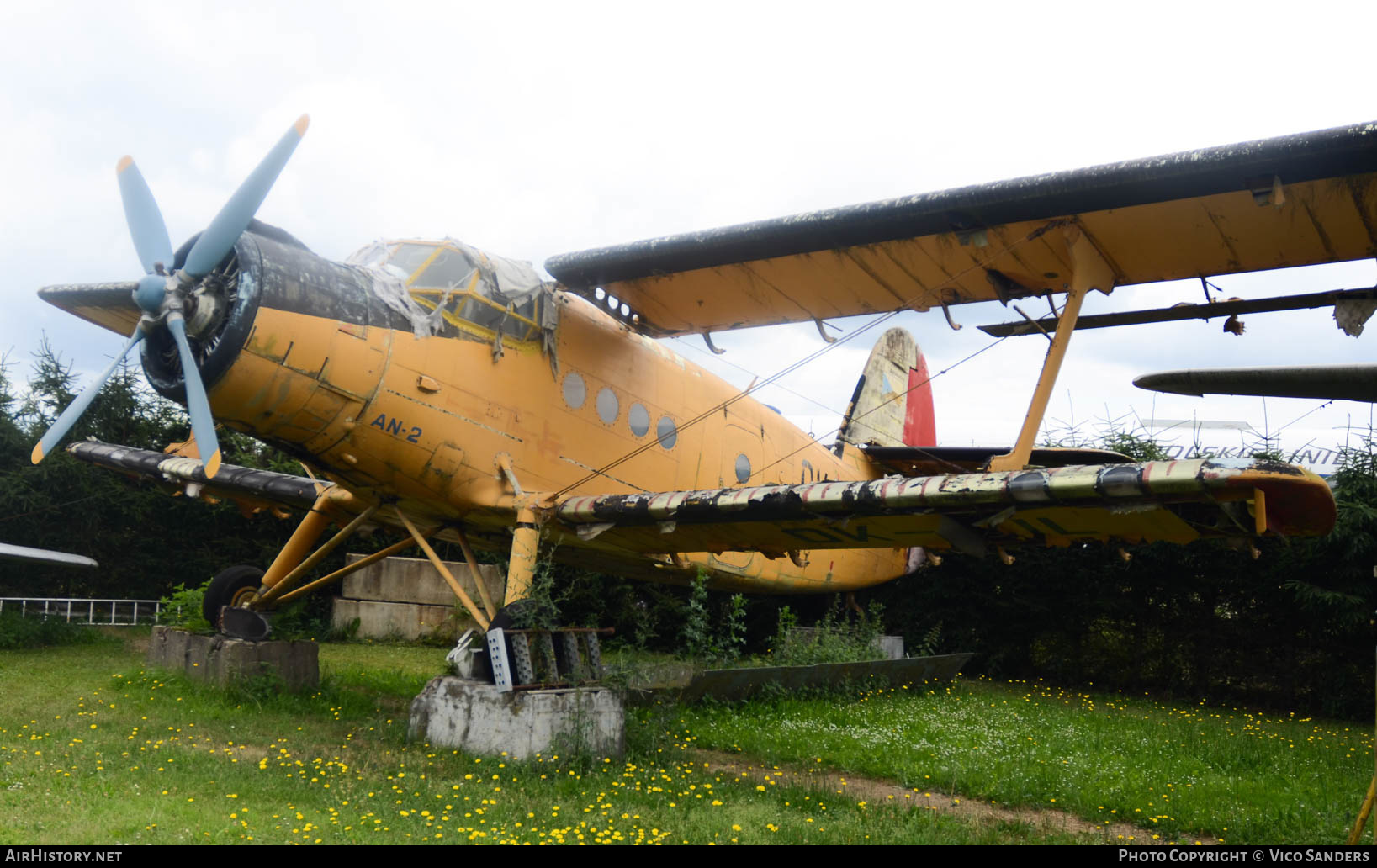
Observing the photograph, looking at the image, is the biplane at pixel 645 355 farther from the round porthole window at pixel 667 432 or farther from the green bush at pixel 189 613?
the green bush at pixel 189 613

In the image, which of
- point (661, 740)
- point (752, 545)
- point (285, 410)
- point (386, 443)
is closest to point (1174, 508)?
point (752, 545)

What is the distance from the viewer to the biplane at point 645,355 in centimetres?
664

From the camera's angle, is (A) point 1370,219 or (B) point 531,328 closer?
(A) point 1370,219

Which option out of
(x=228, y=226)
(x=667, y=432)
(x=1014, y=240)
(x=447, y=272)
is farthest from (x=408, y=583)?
(x=1014, y=240)

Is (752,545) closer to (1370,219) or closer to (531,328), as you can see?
(531,328)

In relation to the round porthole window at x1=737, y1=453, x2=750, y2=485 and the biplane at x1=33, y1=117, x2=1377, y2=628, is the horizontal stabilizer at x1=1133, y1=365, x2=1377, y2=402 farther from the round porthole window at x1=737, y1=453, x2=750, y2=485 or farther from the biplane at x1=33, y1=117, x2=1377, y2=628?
the round porthole window at x1=737, y1=453, x2=750, y2=485

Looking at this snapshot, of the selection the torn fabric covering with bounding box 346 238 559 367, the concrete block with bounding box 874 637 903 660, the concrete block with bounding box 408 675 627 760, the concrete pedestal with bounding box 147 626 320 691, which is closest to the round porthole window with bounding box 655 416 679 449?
the torn fabric covering with bounding box 346 238 559 367

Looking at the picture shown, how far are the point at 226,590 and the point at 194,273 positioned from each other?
497 cm

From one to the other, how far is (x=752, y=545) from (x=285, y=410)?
4192 millimetres

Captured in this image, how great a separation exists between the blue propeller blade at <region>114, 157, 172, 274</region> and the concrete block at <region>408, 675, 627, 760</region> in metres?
3.91

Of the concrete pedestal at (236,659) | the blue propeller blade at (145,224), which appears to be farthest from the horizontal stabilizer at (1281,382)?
the concrete pedestal at (236,659)

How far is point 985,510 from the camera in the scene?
694 cm

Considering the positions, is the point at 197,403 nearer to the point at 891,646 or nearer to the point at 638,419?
the point at 638,419

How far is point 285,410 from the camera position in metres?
7.13
